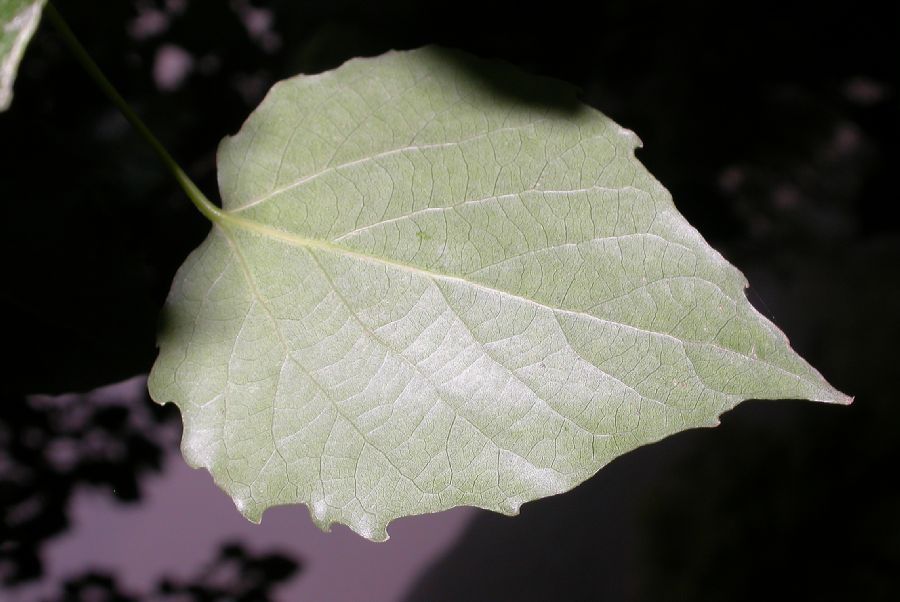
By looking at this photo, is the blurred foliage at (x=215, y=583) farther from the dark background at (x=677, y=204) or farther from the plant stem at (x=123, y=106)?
the plant stem at (x=123, y=106)

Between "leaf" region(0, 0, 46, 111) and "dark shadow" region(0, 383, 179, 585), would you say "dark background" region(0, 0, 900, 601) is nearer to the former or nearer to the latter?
"dark shadow" region(0, 383, 179, 585)

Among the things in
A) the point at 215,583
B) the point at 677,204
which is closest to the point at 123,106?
the point at 215,583

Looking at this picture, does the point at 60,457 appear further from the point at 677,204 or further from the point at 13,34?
the point at 677,204

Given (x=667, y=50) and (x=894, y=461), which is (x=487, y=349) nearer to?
(x=667, y=50)

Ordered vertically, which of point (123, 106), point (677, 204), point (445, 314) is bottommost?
point (677, 204)

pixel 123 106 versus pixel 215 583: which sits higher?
pixel 123 106

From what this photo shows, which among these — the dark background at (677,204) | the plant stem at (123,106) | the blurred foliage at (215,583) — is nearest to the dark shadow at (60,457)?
the dark background at (677,204)

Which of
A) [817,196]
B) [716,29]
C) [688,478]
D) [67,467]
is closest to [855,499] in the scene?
[688,478]

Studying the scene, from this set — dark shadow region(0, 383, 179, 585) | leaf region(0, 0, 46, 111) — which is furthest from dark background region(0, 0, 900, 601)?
leaf region(0, 0, 46, 111)
